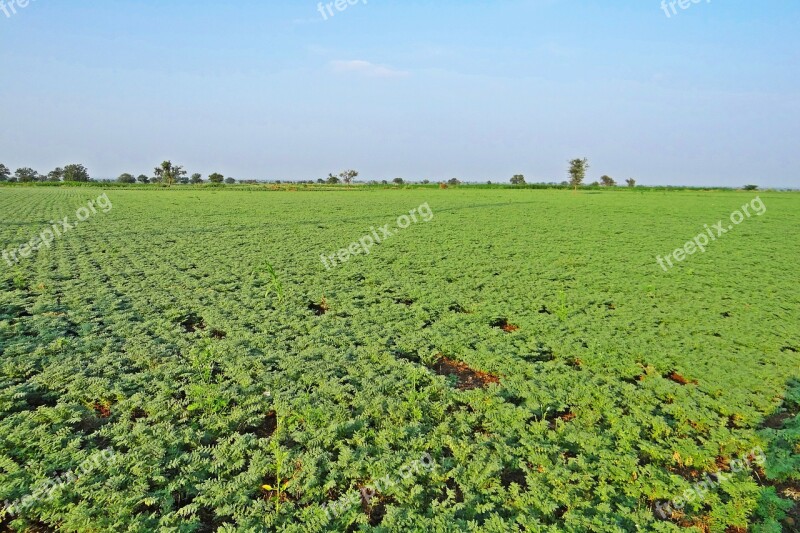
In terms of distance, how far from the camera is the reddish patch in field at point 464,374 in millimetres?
5695

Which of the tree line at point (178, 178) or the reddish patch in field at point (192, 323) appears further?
the tree line at point (178, 178)

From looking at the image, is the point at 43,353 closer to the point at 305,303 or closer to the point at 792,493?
the point at 305,303

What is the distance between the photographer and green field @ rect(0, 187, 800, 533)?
349 cm

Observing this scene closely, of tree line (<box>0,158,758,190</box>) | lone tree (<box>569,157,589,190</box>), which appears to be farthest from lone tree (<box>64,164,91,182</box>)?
lone tree (<box>569,157,589,190</box>)

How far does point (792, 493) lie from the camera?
12.7 ft

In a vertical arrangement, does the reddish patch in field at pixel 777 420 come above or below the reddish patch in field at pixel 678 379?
below

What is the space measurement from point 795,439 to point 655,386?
1.39 meters

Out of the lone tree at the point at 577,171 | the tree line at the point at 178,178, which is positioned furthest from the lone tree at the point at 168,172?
the lone tree at the point at 577,171

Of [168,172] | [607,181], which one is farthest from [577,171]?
[168,172]

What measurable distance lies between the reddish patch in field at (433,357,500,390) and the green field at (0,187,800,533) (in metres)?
0.04

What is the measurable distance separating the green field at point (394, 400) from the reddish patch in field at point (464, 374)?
40mm

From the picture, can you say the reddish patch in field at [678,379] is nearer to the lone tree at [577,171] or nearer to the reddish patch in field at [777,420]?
the reddish patch in field at [777,420]

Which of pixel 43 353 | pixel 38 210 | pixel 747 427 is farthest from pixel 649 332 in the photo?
pixel 38 210

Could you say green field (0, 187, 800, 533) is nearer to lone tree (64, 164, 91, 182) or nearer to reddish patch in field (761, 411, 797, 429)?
reddish patch in field (761, 411, 797, 429)
